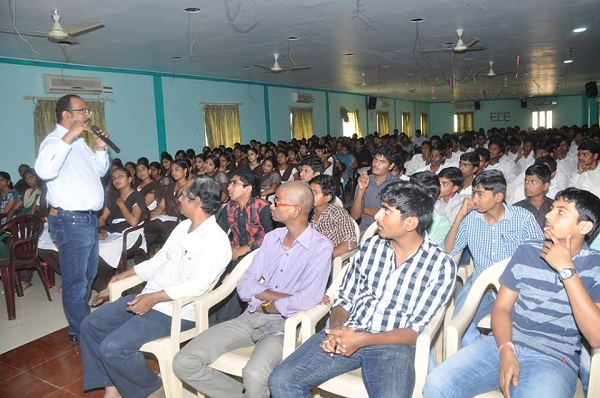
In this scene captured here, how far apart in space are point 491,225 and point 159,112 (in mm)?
8105

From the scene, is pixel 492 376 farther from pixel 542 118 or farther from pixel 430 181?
pixel 542 118

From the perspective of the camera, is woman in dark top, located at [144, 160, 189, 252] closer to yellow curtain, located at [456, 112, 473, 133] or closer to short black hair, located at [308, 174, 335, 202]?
short black hair, located at [308, 174, 335, 202]

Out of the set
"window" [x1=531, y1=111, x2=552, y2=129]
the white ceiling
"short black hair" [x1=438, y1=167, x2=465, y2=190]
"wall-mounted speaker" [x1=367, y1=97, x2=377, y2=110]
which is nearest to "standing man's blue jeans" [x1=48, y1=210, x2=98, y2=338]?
"short black hair" [x1=438, y1=167, x2=465, y2=190]

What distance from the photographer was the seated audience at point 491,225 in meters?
2.50

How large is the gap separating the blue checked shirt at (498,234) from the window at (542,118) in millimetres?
23181

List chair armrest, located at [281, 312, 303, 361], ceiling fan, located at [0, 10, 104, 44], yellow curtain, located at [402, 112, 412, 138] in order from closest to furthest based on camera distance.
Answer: chair armrest, located at [281, 312, 303, 361]
ceiling fan, located at [0, 10, 104, 44]
yellow curtain, located at [402, 112, 412, 138]

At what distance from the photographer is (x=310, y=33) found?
628cm

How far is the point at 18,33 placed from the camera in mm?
5297

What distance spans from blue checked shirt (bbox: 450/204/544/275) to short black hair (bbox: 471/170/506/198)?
0.39 feet

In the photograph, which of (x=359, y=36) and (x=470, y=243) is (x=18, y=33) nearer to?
(x=359, y=36)

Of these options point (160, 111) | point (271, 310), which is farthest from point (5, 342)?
point (160, 111)

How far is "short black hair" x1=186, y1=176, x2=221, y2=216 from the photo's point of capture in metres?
2.48

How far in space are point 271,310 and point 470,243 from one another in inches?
46.4

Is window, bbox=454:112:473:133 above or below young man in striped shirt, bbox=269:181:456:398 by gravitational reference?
above
